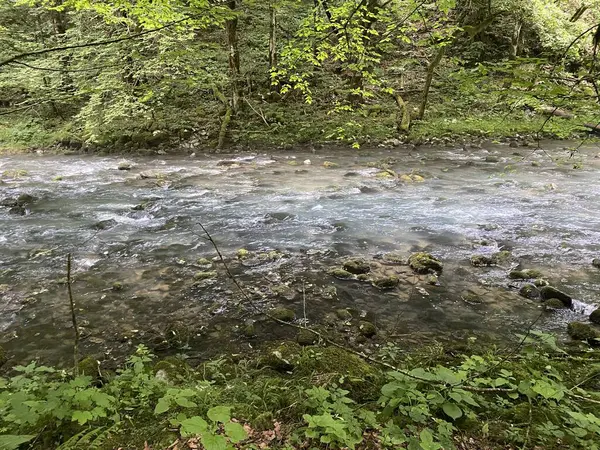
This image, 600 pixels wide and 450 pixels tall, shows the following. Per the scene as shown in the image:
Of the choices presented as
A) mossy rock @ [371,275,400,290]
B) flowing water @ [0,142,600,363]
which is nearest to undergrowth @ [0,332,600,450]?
flowing water @ [0,142,600,363]

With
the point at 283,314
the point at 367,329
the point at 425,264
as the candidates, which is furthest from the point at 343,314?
the point at 425,264

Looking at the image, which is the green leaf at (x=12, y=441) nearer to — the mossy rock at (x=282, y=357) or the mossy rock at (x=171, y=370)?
the mossy rock at (x=171, y=370)

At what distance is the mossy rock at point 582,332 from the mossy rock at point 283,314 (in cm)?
322

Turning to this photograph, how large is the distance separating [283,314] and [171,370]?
5.73ft

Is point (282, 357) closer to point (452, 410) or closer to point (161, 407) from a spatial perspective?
point (161, 407)

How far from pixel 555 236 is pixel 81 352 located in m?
7.81

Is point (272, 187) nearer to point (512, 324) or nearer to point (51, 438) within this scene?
point (512, 324)

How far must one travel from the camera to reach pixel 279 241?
7.66m

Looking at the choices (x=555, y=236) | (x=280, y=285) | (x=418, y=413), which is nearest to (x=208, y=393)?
(x=418, y=413)

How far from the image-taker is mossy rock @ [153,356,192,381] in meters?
3.58

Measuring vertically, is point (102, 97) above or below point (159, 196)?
above

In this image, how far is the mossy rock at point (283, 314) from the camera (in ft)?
16.8

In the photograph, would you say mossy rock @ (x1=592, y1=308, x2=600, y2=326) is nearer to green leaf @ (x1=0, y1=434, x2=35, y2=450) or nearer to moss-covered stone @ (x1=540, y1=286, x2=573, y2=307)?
moss-covered stone @ (x1=540, y1=286, x2=573, y2=307)

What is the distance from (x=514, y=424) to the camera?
269cm
